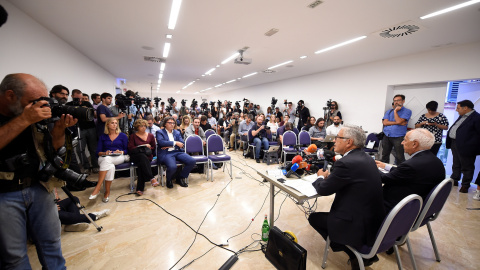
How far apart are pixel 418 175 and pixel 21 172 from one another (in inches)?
111

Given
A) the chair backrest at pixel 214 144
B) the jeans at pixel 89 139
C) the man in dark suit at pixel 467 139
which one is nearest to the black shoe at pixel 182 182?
the chair backrest at pixel 214 144

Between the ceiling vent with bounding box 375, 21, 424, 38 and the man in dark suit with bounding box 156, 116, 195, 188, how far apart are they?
4.46 metres

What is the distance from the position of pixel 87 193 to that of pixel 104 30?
3.36m

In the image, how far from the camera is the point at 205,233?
Result: 2.28m

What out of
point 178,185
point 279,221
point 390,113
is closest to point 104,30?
point 178,185

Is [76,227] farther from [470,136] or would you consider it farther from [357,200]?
[470,136]

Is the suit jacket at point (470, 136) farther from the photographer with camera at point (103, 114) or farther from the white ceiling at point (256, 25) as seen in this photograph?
the photographer with camera at point (103, 114)

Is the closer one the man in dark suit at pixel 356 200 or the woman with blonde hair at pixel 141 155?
the man in dark suit at pixel 356 200

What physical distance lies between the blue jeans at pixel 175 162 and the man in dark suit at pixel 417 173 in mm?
2976

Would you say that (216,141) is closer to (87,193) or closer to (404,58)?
(87,193)

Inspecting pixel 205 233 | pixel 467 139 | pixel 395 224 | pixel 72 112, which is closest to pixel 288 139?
pixel 467 139

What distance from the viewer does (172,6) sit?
297 centimetres

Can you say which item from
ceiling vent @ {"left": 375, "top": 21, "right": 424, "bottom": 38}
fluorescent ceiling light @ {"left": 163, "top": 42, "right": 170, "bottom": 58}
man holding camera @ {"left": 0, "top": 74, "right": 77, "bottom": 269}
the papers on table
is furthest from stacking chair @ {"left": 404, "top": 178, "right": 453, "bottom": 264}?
fluorescent ceiling light @ {"left": 163, "top": 42, "right": 170, "bottom": 58}

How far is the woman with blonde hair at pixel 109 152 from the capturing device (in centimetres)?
303
